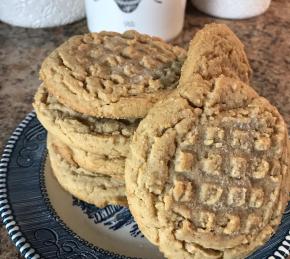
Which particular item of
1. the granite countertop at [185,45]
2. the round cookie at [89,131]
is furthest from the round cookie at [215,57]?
the granite countertop at [185,45]

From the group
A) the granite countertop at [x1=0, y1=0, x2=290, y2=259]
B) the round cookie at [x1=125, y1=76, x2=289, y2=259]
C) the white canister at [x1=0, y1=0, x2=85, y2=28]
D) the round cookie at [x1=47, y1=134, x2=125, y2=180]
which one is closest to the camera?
the round cookie at [x1=125, y1=76, x2=289, y2=259]

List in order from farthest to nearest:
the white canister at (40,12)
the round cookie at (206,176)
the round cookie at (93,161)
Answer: the white canister at (40,12)
the round cookie at (93,161)
the round cookie at (206,176)

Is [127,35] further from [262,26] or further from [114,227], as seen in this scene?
[262,26]

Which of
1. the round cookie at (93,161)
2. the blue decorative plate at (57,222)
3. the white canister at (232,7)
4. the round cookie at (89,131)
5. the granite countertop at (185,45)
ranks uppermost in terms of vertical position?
the round cookie at (89,131)

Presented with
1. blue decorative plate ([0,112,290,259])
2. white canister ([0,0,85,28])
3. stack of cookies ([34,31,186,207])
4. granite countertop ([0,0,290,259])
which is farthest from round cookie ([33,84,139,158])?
white canister ([0,0,85,28])

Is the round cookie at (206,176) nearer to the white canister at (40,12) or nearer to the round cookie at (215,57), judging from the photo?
the round cookie at (215,57)

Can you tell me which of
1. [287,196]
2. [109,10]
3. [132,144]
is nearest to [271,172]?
[287,196]

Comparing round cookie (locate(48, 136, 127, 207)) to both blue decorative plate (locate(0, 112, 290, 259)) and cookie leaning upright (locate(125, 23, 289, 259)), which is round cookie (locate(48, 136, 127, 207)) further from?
cookie leaning upright (locate(125, 23, 289, 259))
